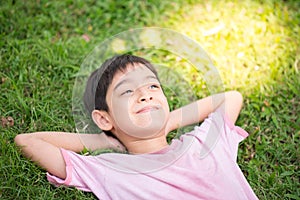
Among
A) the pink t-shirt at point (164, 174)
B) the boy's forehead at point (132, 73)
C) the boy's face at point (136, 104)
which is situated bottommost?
the pink t-shirt at point (164, 174)

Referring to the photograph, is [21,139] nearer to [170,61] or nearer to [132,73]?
[132,73]

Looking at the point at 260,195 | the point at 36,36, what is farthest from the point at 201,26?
the point at 260,195

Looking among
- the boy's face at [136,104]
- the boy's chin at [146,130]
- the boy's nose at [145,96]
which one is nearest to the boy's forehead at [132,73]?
the boy's face at [136,104]

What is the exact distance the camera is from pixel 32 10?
3230 millimetres

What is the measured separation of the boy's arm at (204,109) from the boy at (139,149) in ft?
0.06

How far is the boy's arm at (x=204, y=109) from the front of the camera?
104 inches

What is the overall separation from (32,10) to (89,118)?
1058mm

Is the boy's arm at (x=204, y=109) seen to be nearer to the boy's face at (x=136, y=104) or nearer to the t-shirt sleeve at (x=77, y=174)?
the boy's face at (x=136, y=104)

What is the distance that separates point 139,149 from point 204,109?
483 millimetres

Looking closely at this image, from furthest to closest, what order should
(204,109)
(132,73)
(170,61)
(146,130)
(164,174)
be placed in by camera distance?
(170,61) < (204,109) < (132,73) < (146,130) < (164,174)

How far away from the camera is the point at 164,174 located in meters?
2.24

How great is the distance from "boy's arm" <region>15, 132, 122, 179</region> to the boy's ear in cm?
6

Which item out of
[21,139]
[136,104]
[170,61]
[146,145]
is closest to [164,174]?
[146,145]

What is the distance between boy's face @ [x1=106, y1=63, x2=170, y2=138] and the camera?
2344mm
